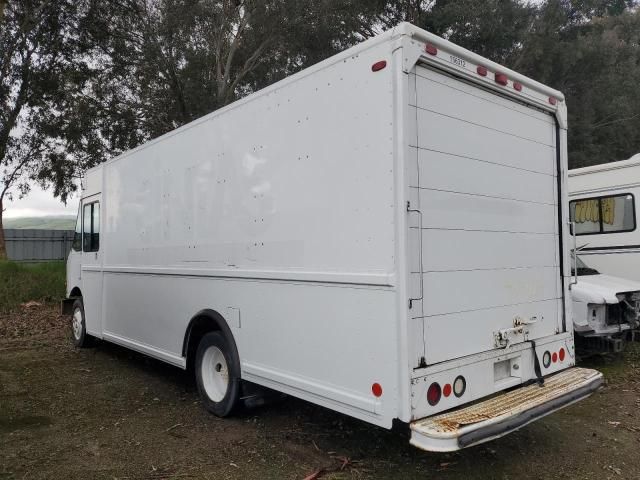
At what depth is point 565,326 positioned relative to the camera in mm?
4762

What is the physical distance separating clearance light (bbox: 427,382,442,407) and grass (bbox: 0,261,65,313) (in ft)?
40.1

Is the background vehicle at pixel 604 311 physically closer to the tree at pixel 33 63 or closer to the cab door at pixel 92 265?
the cab door at pixel 92 265

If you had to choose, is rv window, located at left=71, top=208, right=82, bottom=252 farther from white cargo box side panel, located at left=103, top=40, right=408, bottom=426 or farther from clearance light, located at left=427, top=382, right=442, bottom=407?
clearance light, located at left=427, top=382, right=442, bottom=407

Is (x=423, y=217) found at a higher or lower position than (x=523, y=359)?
higher

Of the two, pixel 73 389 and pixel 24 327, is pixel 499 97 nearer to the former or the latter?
pixel 73 389

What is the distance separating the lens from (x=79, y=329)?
8617 mm

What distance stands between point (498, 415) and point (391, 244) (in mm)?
1319

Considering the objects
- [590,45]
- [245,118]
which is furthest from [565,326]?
[590,45]

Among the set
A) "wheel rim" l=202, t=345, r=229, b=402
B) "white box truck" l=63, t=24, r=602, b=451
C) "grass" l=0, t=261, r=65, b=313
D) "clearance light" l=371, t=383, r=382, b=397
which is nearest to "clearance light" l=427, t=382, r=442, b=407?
"white box truck" l=63, t=24, r=602, b=451

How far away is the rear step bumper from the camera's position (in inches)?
125

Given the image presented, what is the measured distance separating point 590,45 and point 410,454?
657 inches

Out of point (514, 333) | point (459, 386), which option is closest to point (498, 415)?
point (459, 386)

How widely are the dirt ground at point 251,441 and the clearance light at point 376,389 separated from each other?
85cm

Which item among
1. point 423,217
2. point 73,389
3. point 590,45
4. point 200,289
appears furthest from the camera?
point 590,45
